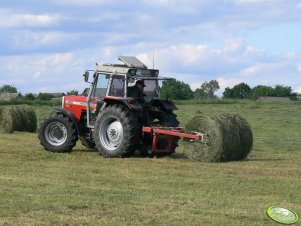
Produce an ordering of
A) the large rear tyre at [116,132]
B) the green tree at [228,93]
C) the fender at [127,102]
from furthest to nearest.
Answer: the green tree at [228,93]
the fender at [127,102]
the large rear tyre at [116,132]

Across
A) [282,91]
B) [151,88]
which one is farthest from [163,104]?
[282,91]

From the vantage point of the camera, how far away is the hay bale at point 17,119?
2219 centimetres

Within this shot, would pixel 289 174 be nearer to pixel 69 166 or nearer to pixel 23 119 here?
pixel 69 166

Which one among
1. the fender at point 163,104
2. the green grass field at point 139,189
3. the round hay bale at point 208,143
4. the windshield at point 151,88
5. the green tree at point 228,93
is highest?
the green tree at point 228,93

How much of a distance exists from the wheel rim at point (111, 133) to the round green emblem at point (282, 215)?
23.6 feet

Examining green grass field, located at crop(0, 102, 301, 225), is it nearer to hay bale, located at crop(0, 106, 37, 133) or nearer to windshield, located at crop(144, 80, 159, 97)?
windshield, located at crop(144, 80, 159, 97)

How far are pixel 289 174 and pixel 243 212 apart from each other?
426 centimetres

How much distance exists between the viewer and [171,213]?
26.6 feet

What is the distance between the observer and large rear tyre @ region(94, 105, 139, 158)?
14555mm

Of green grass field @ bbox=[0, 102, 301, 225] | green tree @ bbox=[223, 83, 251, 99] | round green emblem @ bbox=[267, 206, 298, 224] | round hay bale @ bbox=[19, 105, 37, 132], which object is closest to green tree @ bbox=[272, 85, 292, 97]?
green tree @ bbox=[223, 83, 251, 99]

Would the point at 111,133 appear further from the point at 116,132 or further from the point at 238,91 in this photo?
the point at 238,91

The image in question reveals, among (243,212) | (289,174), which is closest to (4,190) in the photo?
(243,212)

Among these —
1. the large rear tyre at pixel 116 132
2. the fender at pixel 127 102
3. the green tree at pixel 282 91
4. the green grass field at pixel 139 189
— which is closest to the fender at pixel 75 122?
the green grass field at pixel 139 189

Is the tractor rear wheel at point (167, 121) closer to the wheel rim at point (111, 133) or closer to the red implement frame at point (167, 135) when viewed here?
the red implement frame at point (167, 135)
